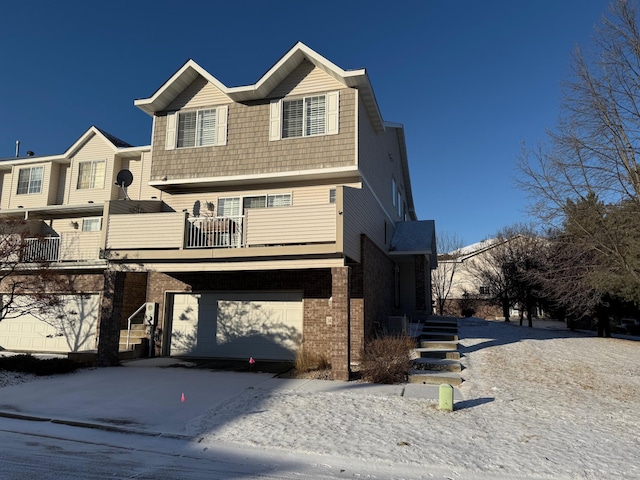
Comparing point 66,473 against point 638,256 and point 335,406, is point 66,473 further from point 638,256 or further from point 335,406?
point 638,256

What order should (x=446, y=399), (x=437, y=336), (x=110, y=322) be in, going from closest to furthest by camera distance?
(x=446, y=399)
(x=110, y=322)
(x=437, y=336)

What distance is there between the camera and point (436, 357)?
12.7 metres

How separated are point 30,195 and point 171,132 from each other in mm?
8490

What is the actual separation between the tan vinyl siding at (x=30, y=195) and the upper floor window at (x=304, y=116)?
11.0 meters

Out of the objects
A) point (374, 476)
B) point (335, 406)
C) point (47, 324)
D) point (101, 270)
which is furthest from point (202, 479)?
point (47, 324)

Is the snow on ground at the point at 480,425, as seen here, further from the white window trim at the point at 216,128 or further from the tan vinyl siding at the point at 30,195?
the tan vinyl siding at the point at 30,195

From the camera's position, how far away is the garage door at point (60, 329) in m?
15.8

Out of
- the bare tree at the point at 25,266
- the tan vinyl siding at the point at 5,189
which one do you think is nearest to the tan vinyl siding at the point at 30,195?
Result: the tan vinyl siding at the point at 5,189

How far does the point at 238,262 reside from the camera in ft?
38.5

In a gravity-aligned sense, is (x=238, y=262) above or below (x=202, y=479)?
above

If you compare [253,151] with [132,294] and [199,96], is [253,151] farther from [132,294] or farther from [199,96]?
[132,294]

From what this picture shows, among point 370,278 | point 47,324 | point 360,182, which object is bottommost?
point 47,324

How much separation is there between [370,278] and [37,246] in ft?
36.1

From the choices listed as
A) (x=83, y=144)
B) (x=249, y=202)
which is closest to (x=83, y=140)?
(x=83, y=144)
